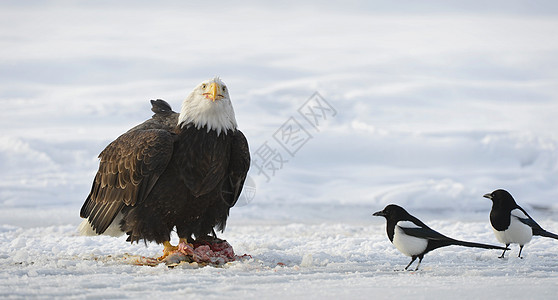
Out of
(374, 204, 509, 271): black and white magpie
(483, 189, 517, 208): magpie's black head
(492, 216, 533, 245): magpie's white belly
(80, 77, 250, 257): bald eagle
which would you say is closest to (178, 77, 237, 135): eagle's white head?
(80, 77, 250, 257): bald eagle

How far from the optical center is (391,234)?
245 inches

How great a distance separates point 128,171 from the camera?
634 cm

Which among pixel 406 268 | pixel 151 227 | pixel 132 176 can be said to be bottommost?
pixel 406 268

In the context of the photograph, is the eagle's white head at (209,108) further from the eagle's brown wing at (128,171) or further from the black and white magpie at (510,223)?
the black and white magpie at (510,223)

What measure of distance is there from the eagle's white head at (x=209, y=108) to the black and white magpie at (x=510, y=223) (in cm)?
294

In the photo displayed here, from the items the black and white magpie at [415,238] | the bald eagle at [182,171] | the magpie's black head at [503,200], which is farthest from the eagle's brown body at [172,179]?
the magpie's black head at [503,200]

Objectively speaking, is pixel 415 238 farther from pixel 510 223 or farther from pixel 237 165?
pixel 237 165

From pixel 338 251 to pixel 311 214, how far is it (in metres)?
6.11

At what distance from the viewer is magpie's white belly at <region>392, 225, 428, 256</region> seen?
6.00m

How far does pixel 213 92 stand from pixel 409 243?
2.24m

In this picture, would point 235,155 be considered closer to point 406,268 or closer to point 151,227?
point 151,227

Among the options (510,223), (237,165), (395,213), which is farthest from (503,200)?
(237,165)


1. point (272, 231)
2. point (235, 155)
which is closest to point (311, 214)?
point (272, 231)

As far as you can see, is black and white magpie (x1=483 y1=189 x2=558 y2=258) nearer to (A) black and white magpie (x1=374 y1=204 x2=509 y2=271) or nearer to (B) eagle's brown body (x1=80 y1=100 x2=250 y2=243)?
(A) black and white magpie (x1=374 y1=204 x2=509 y2=271)
